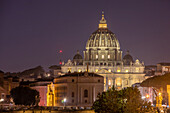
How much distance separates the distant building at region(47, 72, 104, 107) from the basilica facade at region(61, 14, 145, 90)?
2693 inches

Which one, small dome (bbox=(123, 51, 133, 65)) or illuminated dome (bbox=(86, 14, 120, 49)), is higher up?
illuminated dome (bbox=(86, 14, 120, 49))

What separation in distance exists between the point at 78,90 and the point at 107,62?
84778 mm

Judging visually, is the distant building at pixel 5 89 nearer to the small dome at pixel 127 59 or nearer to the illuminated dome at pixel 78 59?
the illuminated dome at pixel 78 59

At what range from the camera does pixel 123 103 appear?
5125cm

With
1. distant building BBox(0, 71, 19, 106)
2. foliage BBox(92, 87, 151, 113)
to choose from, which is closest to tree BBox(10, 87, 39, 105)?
distant building BBox(0, 71, 19, 106)

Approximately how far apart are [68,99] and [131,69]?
3157 inches

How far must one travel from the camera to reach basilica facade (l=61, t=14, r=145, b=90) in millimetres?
176250

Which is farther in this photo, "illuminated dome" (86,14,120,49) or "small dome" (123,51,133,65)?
"illuminated dome" (86,14,120,49)

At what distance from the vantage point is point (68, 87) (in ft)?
335

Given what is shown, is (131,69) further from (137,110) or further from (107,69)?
(137,110)

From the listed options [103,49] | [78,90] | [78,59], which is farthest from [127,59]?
[78,90]

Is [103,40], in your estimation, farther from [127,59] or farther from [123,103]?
[123,103]

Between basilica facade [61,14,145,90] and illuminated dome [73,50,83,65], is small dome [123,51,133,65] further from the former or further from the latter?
illuminated dome [73,50,83,65]

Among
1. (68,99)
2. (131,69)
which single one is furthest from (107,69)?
(68,99)
